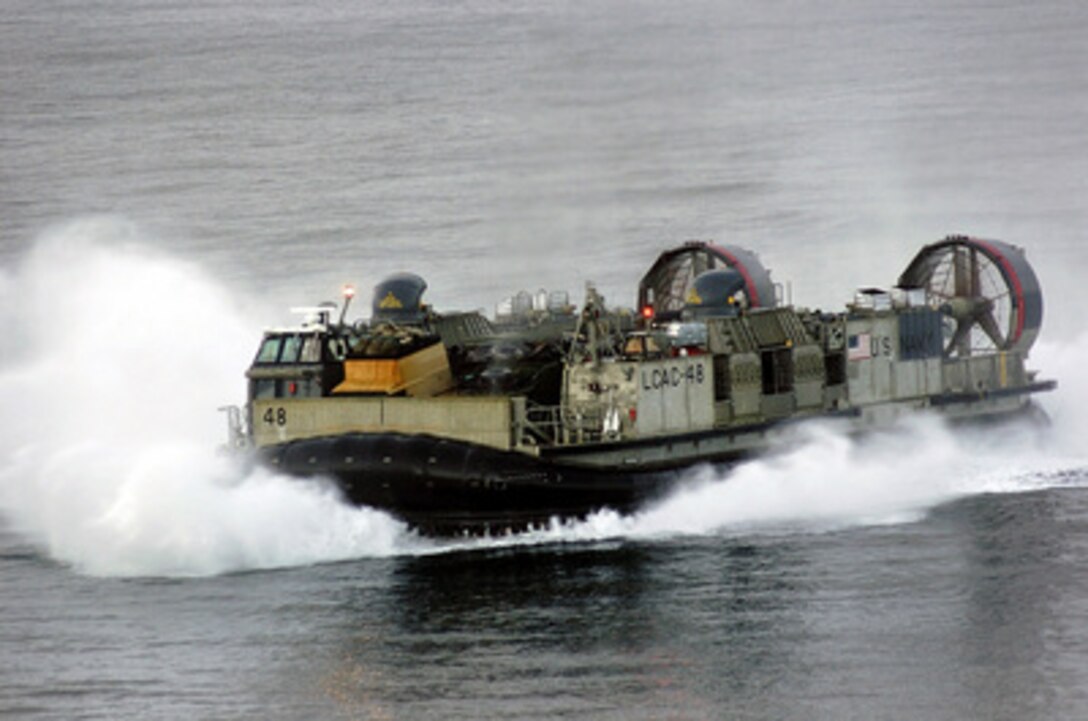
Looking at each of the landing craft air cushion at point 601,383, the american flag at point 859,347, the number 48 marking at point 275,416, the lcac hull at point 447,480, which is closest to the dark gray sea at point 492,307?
the lcac hull at point 447,480

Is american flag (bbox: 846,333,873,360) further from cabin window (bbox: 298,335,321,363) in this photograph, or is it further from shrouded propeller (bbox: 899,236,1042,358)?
cabin window (bbox: 298,335,321,363)

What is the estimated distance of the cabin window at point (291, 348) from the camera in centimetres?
3953

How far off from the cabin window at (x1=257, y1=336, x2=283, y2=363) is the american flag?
10428mm

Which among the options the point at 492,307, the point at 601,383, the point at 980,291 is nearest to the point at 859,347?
the point at 980,291

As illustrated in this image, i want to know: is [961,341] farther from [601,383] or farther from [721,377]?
[601,383]

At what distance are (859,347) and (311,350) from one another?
33.7ft

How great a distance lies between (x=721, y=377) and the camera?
1572 inches

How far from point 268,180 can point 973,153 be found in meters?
25.6

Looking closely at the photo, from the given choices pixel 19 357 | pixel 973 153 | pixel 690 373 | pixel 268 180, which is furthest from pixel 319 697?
pixel 973 153

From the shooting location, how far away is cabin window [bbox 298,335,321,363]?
39.4 meters

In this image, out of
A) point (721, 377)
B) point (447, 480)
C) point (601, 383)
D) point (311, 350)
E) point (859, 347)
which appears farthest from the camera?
point (859, 347)

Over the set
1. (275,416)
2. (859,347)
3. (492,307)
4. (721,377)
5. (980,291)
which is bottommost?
(275,416)

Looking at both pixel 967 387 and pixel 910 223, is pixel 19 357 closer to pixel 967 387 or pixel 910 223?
pixel 967 387

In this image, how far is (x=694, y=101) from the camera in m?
94.3
